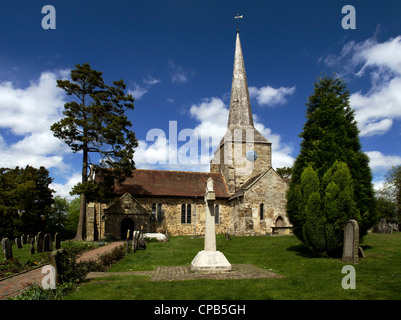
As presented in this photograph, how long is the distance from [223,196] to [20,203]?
71.7 ft

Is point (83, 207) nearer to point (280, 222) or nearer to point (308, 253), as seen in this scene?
point (308, 253)

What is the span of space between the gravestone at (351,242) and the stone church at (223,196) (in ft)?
48.8

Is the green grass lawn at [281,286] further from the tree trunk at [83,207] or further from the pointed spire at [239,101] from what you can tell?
the pointed spire at [239,101]

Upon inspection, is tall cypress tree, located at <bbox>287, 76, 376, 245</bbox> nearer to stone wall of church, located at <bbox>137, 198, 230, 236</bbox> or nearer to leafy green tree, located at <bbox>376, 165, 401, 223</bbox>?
stone wall of church, located at <bbox>137, 198, 230, 236</bbox>

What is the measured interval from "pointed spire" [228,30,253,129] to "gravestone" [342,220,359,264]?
24.0 meters

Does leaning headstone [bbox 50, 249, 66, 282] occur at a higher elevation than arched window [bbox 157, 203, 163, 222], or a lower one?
higher

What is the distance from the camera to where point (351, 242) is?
34.5 ft

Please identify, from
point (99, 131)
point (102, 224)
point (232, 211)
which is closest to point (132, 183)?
point (102, 224)

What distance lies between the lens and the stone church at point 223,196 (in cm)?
2598

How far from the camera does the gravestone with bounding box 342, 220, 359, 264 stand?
1027 centimetres

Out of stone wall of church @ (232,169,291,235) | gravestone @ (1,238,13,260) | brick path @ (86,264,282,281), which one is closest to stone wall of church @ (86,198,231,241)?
stone wall of church @ (232,169,291,235)

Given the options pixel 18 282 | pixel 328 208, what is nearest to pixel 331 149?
pixel 328 208
